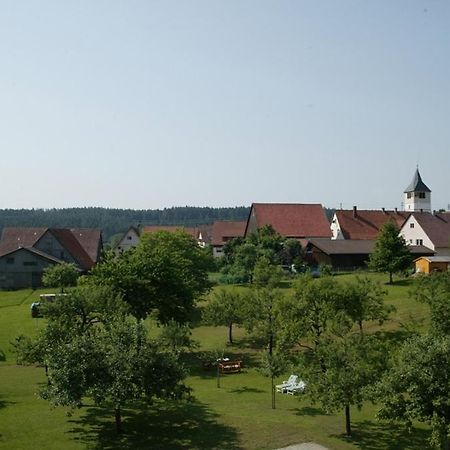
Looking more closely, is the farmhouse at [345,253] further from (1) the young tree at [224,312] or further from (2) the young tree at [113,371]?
(2) the young tree at [113,371]

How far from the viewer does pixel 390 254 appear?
176 feet

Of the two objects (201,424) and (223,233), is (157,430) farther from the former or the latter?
(223,233)

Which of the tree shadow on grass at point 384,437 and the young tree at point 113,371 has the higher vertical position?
the young tree at point 113,371

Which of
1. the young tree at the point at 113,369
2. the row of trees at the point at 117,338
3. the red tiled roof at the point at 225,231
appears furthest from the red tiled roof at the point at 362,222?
the young tree at the point at 113,369

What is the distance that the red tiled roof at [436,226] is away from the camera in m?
70.4

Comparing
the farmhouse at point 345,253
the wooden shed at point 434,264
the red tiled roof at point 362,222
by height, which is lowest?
the wooden shed at point 434,264

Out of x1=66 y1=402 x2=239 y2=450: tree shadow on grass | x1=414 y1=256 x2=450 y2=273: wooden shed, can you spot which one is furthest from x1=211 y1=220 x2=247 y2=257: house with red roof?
x1=66 y1=402 x2=239 y2=450: tree shadow on grass

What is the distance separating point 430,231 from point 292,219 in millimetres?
23711

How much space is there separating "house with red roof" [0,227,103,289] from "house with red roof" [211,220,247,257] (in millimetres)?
23723

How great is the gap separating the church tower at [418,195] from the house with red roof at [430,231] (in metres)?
23.0

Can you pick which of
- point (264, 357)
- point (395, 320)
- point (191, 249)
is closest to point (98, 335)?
point (264, 357)

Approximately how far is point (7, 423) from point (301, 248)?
178 ft

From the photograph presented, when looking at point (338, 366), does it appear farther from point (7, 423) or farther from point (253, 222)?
point (253, 222)

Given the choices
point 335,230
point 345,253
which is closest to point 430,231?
point 345,253
